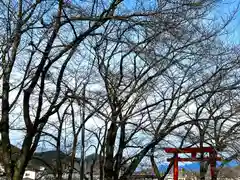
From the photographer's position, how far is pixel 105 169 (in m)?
15.5

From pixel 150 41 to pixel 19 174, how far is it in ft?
16.4

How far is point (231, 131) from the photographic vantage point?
15641 millimetres

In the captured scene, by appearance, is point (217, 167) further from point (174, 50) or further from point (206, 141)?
point (174, 50)

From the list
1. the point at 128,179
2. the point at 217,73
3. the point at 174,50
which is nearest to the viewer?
the point at 174,50

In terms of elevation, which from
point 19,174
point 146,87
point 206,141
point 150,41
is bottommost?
point 19,174

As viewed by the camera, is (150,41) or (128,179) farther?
(128,179)

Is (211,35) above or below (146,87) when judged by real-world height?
above

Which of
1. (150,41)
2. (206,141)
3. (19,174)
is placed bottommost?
(19,174)

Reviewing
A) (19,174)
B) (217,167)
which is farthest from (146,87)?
(217,167)

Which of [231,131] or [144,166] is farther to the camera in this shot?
[144,166]

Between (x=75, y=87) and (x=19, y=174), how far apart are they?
5.01 m

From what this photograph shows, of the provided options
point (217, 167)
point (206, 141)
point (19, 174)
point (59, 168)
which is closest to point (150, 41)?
point (19, 174)

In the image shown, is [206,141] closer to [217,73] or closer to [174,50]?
[217,73]

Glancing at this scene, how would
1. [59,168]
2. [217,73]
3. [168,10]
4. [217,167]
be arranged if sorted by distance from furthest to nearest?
[217,167] < [59,168] < [217,73] < [168,10]
